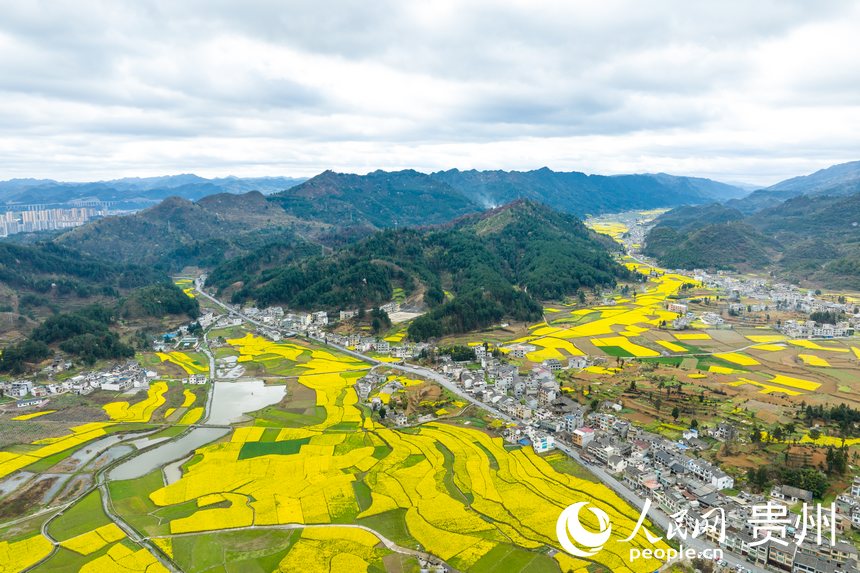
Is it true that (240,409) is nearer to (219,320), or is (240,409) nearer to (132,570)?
(132,570)

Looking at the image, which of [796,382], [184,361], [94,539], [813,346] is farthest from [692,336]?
[94,539]

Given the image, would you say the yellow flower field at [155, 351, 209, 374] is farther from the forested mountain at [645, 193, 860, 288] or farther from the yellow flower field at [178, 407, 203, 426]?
the forested mountain at [645, 193, 860, 288]

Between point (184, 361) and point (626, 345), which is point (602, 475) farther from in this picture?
point (184, 361)

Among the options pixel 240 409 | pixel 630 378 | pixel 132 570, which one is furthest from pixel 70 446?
pixel 630 378

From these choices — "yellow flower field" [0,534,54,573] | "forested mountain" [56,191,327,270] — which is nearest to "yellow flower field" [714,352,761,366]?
"yellow flower field" [0,534,54,573]

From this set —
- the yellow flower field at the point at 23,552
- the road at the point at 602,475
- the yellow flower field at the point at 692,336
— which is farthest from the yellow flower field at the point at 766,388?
the yellow flower field at the point at 23,552

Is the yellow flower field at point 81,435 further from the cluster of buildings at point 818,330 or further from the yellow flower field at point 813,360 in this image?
the cluster of buildings at point 818,330
